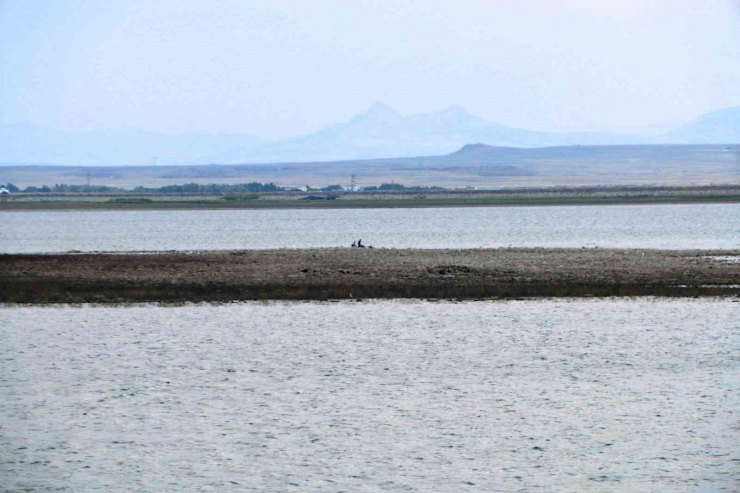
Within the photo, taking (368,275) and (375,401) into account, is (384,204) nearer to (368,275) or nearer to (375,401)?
(368,275)

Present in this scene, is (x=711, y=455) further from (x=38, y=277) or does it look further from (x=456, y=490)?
(x=38, y=277)

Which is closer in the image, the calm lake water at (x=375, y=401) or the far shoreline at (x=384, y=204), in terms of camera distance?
the calm lake water at (x=375, y=401)

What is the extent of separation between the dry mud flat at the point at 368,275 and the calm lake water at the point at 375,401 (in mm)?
3251

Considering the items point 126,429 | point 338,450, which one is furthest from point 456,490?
point 126,429

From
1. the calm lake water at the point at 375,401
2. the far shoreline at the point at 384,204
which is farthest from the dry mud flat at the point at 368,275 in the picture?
the far shoreline at the point at 384,204

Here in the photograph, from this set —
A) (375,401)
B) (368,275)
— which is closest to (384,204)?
(368,275)

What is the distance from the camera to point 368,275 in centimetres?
3091

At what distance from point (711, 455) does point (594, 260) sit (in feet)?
73.2

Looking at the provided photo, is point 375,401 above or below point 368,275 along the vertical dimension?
below

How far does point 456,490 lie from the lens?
1166 cm

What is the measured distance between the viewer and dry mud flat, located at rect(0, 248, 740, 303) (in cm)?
2748

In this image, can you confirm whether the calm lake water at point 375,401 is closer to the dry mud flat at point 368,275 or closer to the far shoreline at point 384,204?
the dry mud flat at point 368,275

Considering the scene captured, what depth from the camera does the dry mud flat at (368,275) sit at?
90.2ft

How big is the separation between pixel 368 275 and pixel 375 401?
50.4ft
